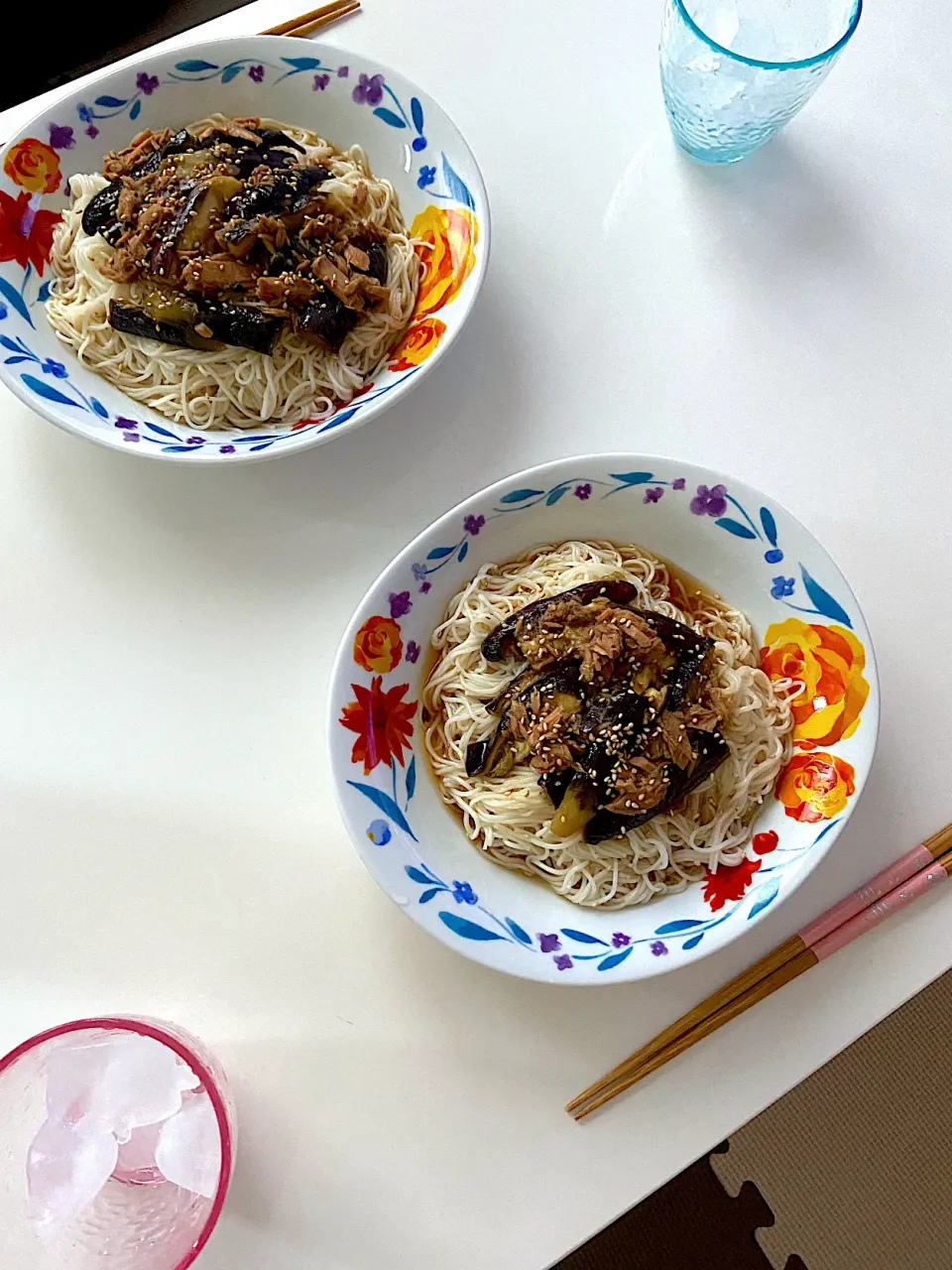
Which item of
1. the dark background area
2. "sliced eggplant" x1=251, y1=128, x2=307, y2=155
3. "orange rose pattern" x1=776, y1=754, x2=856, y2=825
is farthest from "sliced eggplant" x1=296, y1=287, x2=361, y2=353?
the dark background area

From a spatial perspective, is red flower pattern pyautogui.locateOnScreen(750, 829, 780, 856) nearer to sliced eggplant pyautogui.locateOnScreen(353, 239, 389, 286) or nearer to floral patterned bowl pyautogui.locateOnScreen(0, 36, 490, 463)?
floral patterned bowl pyautogui.locateOnScreen(0, 36, 490, 463)

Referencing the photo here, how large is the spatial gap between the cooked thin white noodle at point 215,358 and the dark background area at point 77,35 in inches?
60.7

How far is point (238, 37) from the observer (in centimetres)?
166

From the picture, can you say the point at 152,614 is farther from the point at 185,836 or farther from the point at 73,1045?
the point at 73,1045

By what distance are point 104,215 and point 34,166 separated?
0.51 ft

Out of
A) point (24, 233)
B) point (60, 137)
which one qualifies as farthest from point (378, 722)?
point (60, 137)

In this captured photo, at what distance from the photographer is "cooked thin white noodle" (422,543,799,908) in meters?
1.45

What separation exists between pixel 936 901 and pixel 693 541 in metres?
0.68

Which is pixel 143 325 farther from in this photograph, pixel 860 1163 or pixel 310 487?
pixel 860 1163

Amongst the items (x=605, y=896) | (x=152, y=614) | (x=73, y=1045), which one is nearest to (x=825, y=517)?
(x=605, y=896)

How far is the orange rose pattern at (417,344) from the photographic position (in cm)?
158

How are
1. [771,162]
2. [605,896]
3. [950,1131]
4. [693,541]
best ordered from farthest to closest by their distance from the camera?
1. [950,1131]
2. [771,162]
3. [693,541]
4. [605,896]

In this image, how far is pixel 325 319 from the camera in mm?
1604

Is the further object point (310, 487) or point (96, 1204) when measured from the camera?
point (310, 487)
